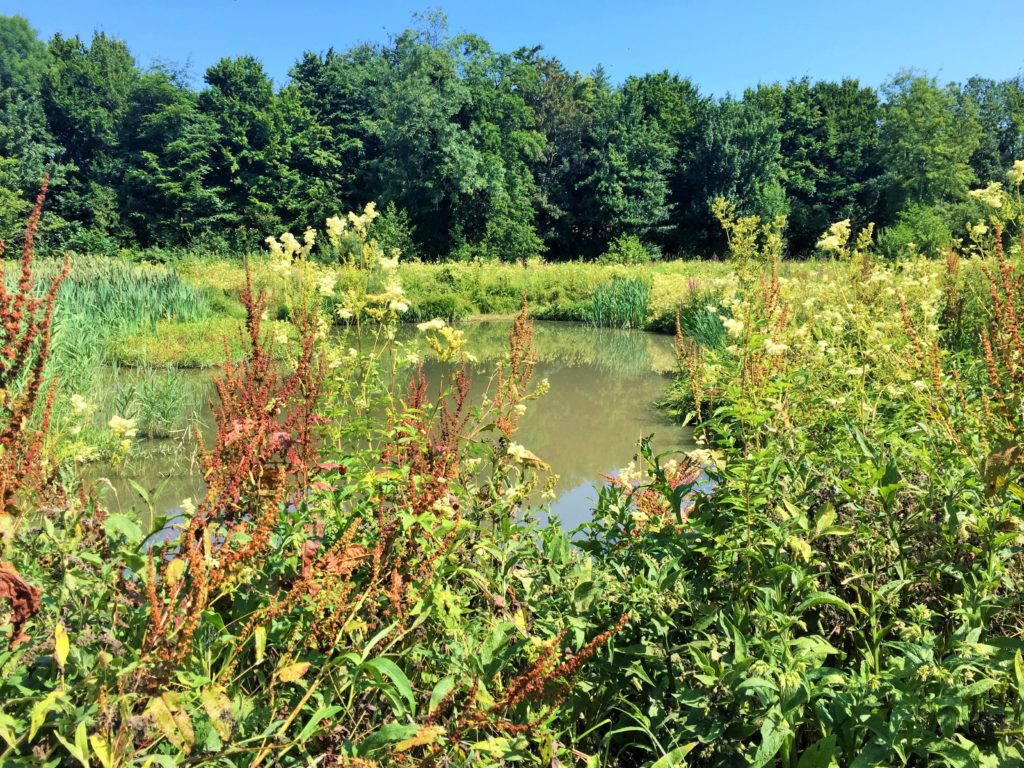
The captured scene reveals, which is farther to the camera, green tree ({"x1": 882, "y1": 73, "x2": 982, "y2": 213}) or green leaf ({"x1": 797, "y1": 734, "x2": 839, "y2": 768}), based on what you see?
green tree ({"x1": 882, "y1": 73, "x2": 982, "y2": 213})

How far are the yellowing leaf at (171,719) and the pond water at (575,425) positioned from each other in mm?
854

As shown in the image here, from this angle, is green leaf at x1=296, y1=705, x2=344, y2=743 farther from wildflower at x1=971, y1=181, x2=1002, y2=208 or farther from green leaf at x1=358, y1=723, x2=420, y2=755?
wildflower at x1=971, y1=181, x2=1002, y2=208

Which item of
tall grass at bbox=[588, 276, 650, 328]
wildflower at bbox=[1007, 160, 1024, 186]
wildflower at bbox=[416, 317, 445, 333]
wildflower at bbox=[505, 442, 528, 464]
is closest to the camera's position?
wildflower at bbox=[505, 442, 528, 464]

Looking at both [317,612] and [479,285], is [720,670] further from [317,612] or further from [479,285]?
[479,285]

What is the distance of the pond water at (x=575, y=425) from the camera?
221 inches

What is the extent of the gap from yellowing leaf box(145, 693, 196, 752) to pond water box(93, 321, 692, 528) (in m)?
0.85

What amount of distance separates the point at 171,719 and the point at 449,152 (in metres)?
31.5

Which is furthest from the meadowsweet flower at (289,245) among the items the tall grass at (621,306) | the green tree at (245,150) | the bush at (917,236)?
the green tree at (245,150)

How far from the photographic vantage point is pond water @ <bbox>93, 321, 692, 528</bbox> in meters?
5.61

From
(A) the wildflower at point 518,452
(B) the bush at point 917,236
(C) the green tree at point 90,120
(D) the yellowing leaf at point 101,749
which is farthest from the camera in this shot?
(C) the green tree at point 90,120

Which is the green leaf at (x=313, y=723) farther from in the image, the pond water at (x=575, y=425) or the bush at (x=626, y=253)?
the bush at (x=626, y=253)

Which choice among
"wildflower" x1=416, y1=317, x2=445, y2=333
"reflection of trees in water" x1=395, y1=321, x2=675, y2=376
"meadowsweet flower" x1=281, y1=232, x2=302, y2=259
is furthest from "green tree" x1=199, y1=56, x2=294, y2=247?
"wildflower" x1=416, y1=317, x2=445, y2=333

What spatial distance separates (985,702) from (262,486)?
1665mm

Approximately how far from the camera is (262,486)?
1666mm
